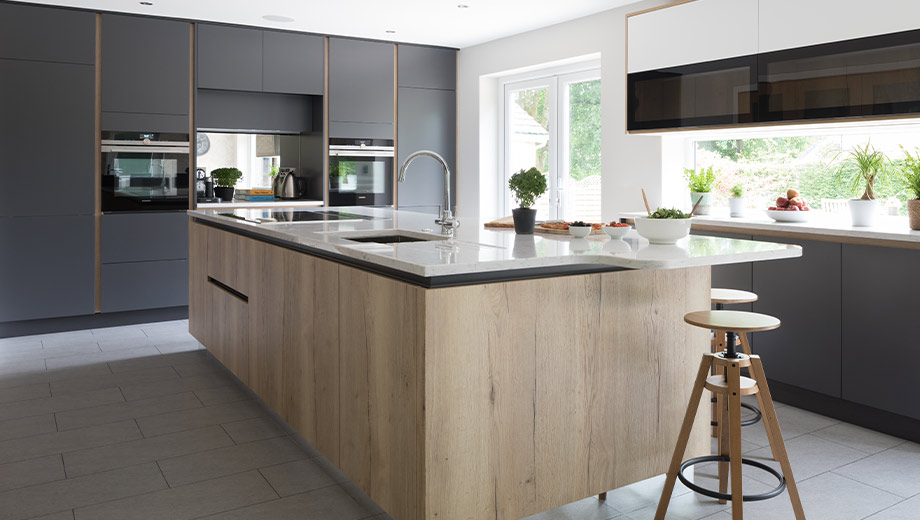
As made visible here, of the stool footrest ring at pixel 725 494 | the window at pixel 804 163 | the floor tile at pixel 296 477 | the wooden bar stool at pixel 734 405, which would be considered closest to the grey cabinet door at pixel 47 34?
the floor tile at pixel 296 477

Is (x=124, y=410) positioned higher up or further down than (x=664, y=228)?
further down

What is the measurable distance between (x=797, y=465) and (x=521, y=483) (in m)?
1.35

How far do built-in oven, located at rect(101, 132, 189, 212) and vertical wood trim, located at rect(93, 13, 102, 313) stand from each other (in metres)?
0.04

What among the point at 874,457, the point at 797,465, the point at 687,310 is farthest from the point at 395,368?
the point at 874,457

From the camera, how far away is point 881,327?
3330mm

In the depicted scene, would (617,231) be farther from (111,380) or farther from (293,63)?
(293,63)

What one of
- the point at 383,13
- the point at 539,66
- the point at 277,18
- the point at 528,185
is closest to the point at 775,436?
the point at 528,185

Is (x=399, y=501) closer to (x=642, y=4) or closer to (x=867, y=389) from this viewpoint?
(x=867, y=389)

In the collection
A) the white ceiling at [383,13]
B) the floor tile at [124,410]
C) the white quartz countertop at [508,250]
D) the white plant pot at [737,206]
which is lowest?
the floor tile at [124,410]

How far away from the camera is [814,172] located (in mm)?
4422

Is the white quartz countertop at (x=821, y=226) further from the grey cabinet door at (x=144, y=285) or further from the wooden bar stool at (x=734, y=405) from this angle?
the grey cabinet door at (x=144, y=285)

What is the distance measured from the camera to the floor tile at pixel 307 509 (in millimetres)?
2549

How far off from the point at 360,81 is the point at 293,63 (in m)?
0.62

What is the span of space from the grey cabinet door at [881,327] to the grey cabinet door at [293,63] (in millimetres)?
4488
